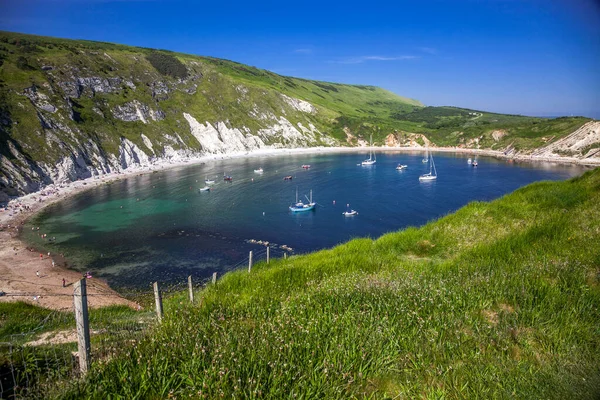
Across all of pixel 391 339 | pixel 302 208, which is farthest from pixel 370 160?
pixel 391 339

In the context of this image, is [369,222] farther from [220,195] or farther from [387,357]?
[387,357]

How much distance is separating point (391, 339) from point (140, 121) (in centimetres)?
12733

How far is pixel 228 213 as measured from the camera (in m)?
63.2

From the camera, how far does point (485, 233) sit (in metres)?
15.3

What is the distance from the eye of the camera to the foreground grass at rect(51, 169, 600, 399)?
16.9 ft

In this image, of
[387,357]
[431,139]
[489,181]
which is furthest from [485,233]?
[431,139]

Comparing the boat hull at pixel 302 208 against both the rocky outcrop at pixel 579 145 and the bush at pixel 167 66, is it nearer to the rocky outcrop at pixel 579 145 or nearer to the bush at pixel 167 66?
the rocky outcrop at pixel 579 145

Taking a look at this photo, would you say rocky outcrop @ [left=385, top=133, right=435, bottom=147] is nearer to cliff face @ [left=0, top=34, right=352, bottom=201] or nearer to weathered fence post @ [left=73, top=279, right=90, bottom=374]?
cliff face @ [left=0, top=34, right=352, bottom=201]

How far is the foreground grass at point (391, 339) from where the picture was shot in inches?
202

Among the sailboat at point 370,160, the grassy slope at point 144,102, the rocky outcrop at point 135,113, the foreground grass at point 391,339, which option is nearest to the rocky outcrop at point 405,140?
the grassy slope at point 144,102

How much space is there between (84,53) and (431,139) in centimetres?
16302

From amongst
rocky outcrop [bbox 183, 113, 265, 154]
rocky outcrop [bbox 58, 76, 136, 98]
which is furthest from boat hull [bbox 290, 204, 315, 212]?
rocky outcrop [bbox 58, 76, 136, 98]

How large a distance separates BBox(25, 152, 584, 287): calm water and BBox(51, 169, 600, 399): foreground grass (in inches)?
1228

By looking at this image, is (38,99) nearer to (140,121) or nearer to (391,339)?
(140,121)
